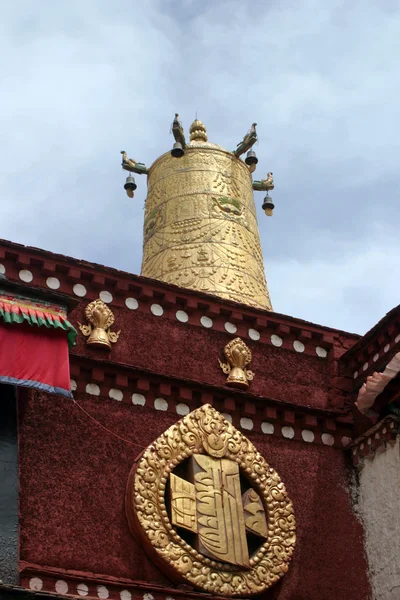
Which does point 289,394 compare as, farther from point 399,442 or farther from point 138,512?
point 138,512

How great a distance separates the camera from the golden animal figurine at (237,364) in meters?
9.25

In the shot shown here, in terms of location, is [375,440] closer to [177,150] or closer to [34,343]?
[34,343]

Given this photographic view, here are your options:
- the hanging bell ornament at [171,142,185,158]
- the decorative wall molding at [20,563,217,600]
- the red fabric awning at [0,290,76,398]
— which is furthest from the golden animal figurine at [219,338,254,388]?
the hanging bell ornament at [171,142,185,158]

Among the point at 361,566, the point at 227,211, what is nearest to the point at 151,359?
the point at 361,566

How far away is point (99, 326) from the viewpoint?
8.80 meters

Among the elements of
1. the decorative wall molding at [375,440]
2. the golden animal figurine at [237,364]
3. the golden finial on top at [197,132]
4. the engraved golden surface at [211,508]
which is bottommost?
the engraved golden surface at [211,508]

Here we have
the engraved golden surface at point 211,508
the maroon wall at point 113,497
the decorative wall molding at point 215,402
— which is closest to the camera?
the maroon wall at point 113,497

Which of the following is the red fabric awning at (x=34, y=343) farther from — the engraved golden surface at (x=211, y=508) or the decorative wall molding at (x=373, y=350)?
the decorative wall molding at (x=373, y=350)

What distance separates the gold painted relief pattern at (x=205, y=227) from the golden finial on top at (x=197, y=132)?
0.48m

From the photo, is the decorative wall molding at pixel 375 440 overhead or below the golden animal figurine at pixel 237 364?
below

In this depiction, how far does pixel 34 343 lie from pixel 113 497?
1.38 meters

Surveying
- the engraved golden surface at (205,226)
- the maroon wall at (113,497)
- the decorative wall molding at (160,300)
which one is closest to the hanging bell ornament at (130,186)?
the engraved golden surface at (205,226)

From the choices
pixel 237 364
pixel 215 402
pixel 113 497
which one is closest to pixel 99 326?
pixel 215 402

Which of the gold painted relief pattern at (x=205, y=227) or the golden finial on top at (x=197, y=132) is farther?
the golden finial on top at (x=197, y=132)
